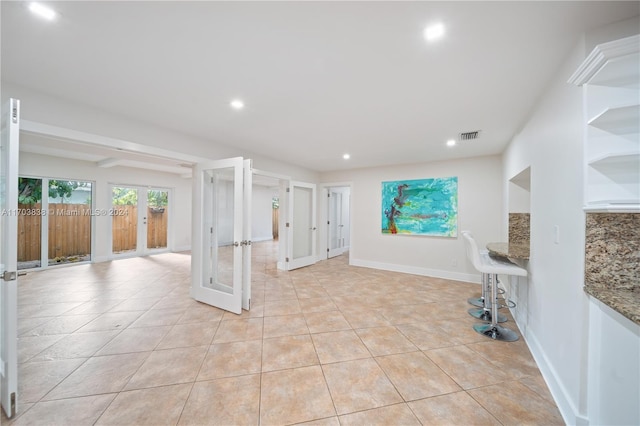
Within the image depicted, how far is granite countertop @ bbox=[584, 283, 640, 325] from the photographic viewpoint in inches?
38.9

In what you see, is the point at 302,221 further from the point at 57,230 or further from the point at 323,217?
the point at 57,230

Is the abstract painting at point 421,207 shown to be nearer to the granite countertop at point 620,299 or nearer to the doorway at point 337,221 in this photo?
the doorway at point 337,221

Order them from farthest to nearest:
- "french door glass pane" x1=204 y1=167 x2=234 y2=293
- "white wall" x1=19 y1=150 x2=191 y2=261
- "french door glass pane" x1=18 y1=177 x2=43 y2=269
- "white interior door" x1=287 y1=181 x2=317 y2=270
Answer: "white interior door" x1=287 y1=181 x2=317 y2=270 < "white wall" x1=19 y1=150 x2=191 y2=261 < "french door glass pane" x1=18 y1=177 x2=43 y2=269 < "french door glass pane" x1=204 y1=167 x2=234 y2=293

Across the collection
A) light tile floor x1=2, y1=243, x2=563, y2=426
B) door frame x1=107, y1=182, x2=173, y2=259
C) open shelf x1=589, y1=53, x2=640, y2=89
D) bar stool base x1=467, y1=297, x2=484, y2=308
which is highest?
open shelf x1=589, y1=53, x2=640, y2=89

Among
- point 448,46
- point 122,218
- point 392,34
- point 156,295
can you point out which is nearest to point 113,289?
point 156,295

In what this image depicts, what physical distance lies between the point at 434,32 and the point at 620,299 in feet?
5.69

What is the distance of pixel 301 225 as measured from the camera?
565cm

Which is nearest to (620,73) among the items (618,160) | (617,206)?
(618,160)

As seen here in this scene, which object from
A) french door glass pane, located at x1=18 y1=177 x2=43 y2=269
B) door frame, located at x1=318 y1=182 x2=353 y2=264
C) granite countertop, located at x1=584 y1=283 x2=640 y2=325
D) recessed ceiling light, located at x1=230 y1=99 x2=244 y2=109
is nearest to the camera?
granite countertop, located at x1=584 y1=283 x2=640 y2=325

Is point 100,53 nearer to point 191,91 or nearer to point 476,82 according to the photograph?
point 191,91

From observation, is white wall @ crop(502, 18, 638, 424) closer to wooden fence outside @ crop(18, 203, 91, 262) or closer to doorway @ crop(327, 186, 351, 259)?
doorway @ crop(327, 186, 351, 259)

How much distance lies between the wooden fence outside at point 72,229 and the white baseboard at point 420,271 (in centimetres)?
590

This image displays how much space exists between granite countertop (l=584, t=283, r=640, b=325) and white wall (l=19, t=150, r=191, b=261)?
817 cm

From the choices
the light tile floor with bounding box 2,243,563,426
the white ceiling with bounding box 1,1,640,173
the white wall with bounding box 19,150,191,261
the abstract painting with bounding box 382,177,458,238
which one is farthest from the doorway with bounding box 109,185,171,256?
the abstract painting with bounding box 382,177,458,238
